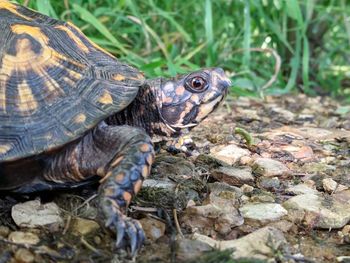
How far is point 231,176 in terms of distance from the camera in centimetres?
243

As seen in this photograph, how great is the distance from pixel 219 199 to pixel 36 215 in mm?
702

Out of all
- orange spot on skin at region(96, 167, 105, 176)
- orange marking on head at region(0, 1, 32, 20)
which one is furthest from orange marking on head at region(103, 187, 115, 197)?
orange marking on head at region(0, 1, 32, 20)

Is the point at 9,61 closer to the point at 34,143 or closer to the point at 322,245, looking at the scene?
the point at 34,143

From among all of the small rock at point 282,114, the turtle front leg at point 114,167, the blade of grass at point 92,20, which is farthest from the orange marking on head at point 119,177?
the small rock at point 282,114

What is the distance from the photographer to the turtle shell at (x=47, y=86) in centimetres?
207

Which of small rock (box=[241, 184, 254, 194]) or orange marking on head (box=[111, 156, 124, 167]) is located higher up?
orange marking on head (box=[111, 156, 124, 167])

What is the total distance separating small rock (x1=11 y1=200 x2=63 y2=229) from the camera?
1.94 m

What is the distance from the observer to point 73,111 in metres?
2.13

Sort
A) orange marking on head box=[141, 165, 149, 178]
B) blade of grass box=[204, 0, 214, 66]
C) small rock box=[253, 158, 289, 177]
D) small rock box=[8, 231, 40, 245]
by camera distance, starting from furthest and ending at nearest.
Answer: blade of grass box=[204, 0, 214, 66] < small rock box=[253, 158, 289, 177] < orange marking on head box=[141, 165, 149, 178] < small rock box=[8, 231, 40, 245]

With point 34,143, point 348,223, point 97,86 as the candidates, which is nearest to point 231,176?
point 348,223

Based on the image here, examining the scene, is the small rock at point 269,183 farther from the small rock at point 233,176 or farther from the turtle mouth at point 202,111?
the turtle mouth at point 202,111

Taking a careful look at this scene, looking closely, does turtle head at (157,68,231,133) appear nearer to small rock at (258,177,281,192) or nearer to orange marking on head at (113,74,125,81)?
orange marking on head at (113,74,125,81)

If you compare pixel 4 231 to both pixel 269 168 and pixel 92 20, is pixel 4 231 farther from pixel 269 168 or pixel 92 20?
pixel 92 20

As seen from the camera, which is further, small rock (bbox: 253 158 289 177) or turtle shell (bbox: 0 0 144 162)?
small rock (bbox: 253 158 289 177)
